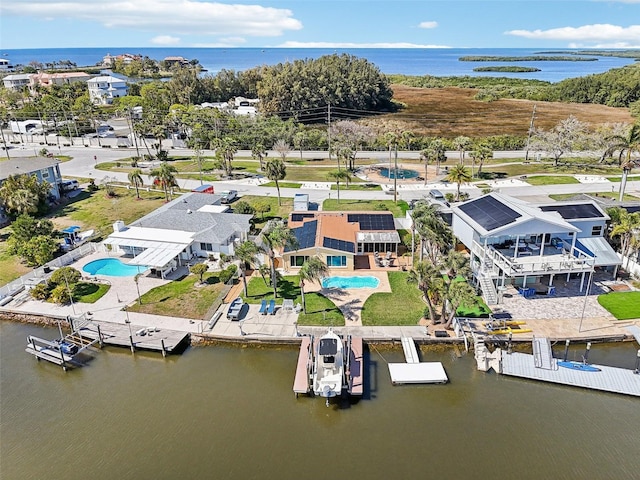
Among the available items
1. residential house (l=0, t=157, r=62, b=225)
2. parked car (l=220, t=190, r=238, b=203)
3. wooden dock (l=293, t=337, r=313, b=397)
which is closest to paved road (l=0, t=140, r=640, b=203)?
parked car (l=220, t=190, r=238, b=203)

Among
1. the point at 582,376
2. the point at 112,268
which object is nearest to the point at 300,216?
the point at 112,268

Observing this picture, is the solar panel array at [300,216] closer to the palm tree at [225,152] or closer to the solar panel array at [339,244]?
the solar panel array at [339,244]

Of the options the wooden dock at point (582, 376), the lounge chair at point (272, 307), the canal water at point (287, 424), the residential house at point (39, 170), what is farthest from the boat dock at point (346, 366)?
the residential house at point (39, 170)

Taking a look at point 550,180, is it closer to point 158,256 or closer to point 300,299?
point 300,299

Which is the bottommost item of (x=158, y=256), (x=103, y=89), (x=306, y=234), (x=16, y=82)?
(x=158, y=256)

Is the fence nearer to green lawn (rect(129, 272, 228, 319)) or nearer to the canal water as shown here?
the canal water
